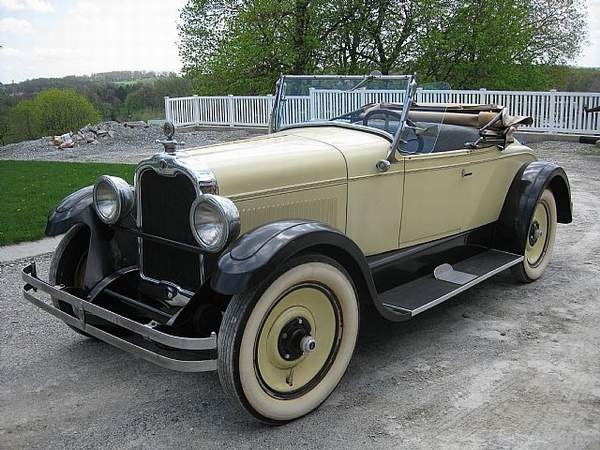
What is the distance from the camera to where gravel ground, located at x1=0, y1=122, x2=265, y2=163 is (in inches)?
592

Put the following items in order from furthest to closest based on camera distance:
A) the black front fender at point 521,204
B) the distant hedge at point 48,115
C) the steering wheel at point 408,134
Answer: the distant hedge at point 48,115
the black front fender at point 521,204
the steering wheel at point 408,134

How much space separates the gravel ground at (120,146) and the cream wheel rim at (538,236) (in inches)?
394

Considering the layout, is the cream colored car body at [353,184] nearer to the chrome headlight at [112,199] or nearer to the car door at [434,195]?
the car door at [434,195]

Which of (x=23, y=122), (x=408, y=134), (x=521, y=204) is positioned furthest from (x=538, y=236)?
(x=23, y=122)

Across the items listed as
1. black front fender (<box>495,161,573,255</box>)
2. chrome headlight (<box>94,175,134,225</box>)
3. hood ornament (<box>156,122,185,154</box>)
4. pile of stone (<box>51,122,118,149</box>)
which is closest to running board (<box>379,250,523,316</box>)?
black front fender (<box>495,161,573,255</box>)

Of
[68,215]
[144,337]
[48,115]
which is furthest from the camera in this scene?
[48,115]

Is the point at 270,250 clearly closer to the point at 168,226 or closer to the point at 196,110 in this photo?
the point at 168,226

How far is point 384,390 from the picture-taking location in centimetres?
336

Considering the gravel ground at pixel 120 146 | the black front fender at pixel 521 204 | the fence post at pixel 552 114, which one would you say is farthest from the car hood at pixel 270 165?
the fence post at pixel 552 114

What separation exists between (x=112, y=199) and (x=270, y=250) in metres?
1.34

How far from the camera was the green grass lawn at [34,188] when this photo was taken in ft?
23.1

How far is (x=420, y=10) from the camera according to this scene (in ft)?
74.7

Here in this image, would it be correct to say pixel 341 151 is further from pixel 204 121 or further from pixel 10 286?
pixel 204 121

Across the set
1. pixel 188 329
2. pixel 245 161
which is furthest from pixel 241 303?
pixel 245 161
